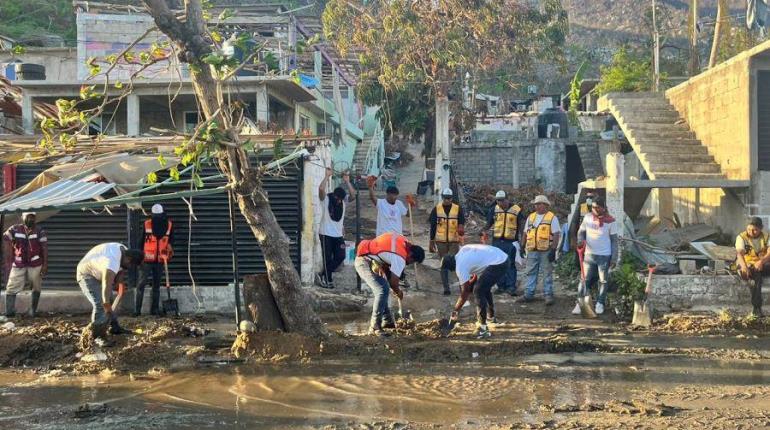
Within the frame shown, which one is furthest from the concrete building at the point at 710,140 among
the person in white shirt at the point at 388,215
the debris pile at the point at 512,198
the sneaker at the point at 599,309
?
the debris pile at the point at 512,198

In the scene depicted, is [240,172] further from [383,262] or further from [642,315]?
[642,315]

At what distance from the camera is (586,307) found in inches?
445

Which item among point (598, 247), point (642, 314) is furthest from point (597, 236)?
point (642, 314)

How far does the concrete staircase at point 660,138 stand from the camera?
48.3 feet

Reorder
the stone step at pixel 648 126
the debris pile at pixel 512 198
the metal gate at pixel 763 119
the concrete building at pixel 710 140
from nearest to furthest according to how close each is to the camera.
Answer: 1. the concrete building at pixel 710 140
2. the metal gate at pixel 763 119
3. the stone step at pixel 648 126
4. the debris pile at pixel 512 198

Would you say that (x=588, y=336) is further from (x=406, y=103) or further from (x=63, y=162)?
(x=406, y=103)

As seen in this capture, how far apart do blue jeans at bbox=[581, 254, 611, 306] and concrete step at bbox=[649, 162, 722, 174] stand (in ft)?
13.7

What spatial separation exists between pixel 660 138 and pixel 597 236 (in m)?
6.00

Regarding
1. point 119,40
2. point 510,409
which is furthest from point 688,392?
point 119,40

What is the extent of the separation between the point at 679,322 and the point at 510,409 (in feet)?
15.1

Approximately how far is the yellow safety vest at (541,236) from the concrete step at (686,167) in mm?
3731

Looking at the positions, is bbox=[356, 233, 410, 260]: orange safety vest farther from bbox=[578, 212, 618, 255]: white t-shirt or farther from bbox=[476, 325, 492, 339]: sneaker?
bbox=[578, 212, 618, 255]: white t-shirt

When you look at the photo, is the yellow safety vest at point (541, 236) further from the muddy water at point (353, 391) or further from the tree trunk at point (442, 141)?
the tree trunk at point (442, 141)

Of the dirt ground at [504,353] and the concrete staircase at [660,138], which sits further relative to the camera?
the concrete staircase at [660,138]
